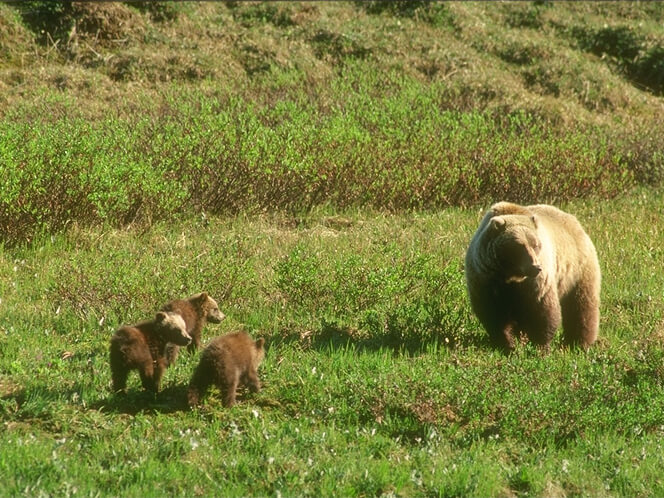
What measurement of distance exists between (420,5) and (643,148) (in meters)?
8.71

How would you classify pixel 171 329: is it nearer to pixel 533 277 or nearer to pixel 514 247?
pixel 514 247

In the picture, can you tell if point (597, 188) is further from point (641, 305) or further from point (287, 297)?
point (287, 297)

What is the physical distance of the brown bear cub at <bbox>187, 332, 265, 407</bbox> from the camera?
645cm

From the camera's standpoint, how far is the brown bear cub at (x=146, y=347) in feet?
20.9

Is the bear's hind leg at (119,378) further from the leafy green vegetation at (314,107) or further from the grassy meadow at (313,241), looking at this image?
the leafy green vegetation at (314,107)

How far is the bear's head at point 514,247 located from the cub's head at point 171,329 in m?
2.59

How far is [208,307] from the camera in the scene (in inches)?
299

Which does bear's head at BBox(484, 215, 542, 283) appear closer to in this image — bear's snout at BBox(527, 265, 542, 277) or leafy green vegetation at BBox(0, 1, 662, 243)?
bear's snout at BBox(527, 265, 542, 277)

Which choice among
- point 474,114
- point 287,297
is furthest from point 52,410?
point 474,114

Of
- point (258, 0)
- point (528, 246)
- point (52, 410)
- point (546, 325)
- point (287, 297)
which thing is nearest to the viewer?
point (52, 410)

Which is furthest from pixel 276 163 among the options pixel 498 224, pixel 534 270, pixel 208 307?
pixel 534 270

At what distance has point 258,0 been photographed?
22.4 metres

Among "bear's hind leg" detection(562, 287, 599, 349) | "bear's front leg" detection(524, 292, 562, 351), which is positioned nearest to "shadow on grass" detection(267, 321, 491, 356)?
"bear's front leg" detection(524, 292, 562, 351)

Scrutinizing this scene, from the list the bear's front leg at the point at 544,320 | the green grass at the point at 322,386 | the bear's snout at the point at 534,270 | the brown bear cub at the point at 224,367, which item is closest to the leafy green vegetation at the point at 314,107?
the green grass at the point at 322,386
